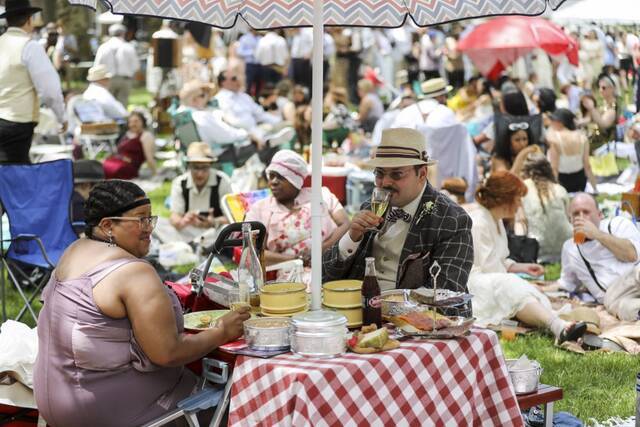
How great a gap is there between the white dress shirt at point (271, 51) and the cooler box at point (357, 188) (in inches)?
344

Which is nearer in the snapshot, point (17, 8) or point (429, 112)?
point (17, 8)

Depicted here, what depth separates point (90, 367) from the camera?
3684 mm

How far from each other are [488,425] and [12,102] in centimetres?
600

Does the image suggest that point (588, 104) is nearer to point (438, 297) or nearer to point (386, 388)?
point (438, 297)

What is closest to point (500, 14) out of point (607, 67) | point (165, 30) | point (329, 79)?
point (607, 67)

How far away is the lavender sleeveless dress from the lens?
12.0 ft

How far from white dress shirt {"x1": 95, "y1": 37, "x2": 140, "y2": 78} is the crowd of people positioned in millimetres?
47

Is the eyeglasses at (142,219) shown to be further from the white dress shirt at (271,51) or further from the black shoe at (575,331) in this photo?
the white dress shirt at (271,51)

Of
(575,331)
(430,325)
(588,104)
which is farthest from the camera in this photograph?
(588,104)

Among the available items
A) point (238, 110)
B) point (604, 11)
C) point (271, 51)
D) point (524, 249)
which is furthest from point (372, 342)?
point (271, 51)

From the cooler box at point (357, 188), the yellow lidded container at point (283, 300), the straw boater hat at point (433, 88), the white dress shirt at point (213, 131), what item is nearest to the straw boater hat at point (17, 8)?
the white dress shirt at point (213, 131)

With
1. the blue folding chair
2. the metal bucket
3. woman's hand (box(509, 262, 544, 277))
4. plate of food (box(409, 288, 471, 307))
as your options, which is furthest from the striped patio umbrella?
woman's hand (box(509, 262, 544, 277))

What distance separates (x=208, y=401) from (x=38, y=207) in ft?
13.6

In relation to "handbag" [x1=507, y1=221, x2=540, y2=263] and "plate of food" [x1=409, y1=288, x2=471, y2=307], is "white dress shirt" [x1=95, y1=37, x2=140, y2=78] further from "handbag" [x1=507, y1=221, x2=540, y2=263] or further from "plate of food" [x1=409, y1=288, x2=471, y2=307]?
"plate of food" [x1=409, y1=288, x2=471, y2=307]
